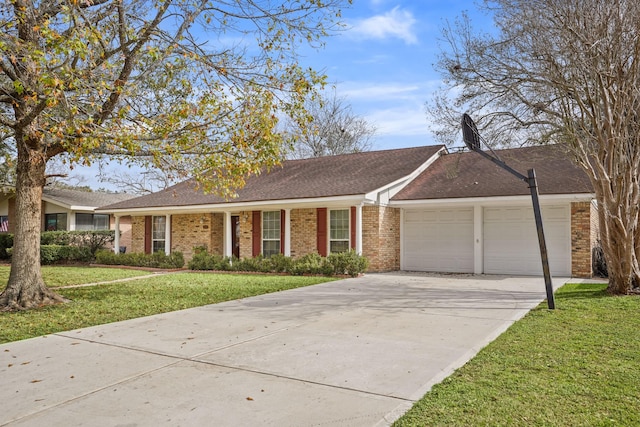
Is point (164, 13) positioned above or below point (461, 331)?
above

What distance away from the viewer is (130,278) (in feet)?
48.1

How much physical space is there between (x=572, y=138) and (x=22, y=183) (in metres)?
10.9

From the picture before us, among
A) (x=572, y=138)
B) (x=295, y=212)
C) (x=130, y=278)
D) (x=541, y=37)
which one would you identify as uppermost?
(x=541, y=37)

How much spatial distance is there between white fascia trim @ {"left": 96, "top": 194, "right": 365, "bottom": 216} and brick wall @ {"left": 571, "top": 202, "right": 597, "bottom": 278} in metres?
6.01

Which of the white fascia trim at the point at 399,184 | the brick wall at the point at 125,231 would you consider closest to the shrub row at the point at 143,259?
the brick wall at the point at 125,231

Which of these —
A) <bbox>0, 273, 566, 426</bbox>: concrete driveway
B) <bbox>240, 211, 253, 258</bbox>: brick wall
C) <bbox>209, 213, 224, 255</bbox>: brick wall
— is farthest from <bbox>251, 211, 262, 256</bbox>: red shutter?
<bbox>0, 273, 566, 426</bbox>: concrete driveway

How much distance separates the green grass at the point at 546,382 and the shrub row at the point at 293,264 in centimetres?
765

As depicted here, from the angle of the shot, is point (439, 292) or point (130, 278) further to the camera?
point (130, 278)

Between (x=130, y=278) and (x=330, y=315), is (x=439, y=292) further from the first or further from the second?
(x=130, y=278)

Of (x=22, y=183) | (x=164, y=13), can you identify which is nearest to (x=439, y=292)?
(x=164, y=13)

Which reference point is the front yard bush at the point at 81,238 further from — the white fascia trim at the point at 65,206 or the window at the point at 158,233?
the window at the point at 158,233

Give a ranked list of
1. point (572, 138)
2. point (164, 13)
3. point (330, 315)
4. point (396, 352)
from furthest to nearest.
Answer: point (572, 138) → point (164, 13) → point (330, 315) → point (396, 352)

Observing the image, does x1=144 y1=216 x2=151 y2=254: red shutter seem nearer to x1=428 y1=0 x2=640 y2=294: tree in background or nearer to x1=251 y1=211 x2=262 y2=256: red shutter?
x1=251 y1=211 x2=262 y2=256: red shutter

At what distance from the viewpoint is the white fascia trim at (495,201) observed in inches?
523
